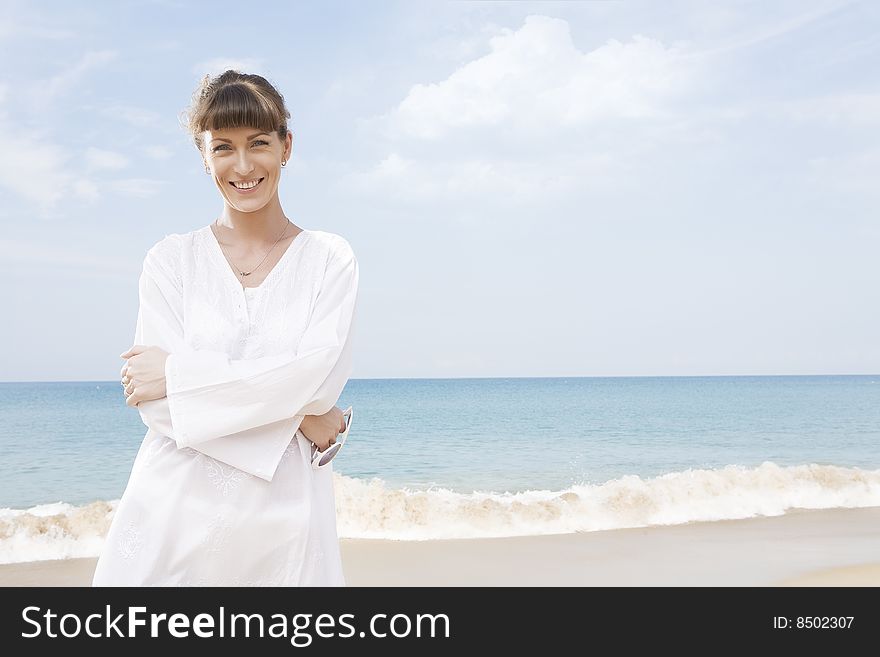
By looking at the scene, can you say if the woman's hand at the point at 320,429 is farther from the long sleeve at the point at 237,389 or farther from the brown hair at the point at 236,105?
the brown hair at the point at 236,105

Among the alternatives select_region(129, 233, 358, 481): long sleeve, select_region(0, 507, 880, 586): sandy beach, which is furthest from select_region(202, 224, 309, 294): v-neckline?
select_region(0, 507, 880, 586): sandy beach

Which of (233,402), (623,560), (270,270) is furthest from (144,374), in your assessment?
(623,560)

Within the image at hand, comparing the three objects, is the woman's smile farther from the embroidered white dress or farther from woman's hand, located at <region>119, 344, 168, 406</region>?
woman's hand, located at <region>119, 344, 168, 406</region>

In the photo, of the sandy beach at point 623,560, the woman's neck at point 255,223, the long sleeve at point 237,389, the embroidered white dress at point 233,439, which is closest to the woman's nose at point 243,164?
the woman's neck at point 255,223

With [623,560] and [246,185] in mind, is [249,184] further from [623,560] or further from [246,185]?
[623,560]

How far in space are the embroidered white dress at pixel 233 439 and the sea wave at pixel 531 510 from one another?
14.7 ft

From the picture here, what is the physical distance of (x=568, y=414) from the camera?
72.9 ft

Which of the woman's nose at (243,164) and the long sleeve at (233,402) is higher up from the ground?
the woman's nose at (243,164)

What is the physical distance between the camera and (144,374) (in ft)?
4.81

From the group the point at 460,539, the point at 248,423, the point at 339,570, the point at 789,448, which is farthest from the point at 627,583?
the point at 789,448

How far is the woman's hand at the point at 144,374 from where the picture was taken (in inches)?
57.3

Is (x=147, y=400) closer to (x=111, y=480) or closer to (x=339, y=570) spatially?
(x=339, y=570)
